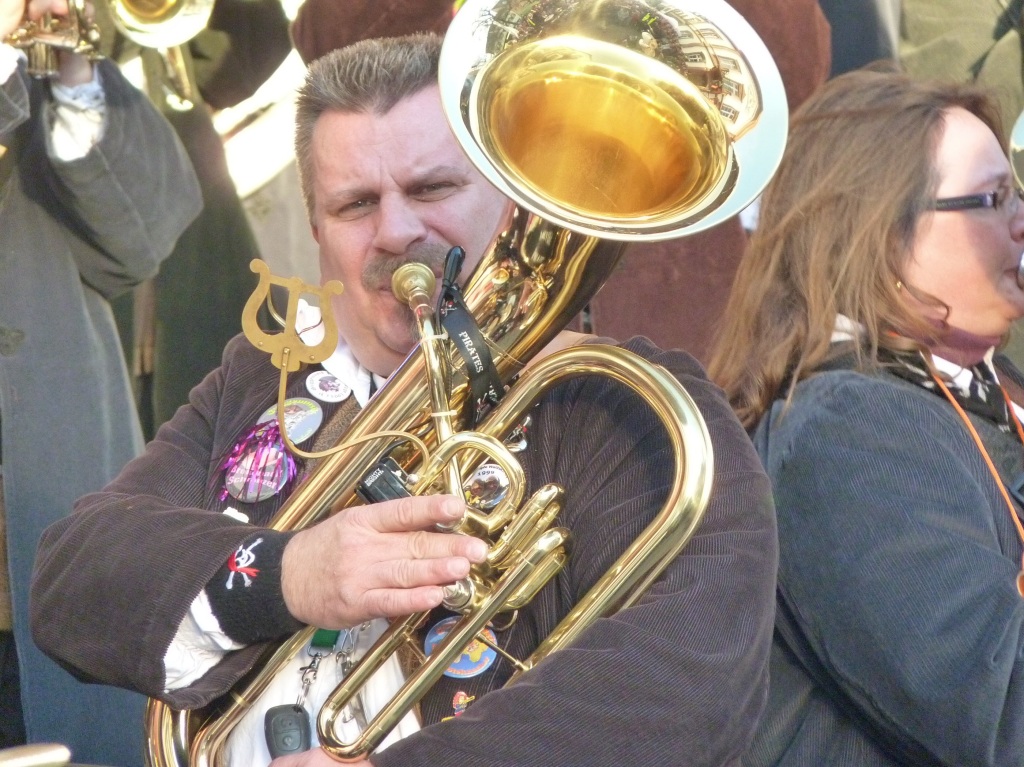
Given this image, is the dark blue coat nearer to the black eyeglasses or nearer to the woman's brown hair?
the woman's brown hair

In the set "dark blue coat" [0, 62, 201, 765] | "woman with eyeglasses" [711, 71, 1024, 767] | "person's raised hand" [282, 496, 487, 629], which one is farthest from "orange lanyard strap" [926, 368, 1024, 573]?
"dark blue coat" [0, 62, 201, 765]

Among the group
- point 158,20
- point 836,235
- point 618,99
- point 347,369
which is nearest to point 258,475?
point 347,369

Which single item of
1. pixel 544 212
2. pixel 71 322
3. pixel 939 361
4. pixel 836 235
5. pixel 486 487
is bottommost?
pixel 71 322

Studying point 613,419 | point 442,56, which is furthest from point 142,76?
point 613,419

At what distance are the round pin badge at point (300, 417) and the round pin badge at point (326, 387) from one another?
0.07 ft

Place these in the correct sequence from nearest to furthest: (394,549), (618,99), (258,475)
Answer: (394,549), (618,99), (258,475)

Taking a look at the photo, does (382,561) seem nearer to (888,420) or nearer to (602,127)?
(602,127)

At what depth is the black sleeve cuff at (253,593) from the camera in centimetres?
193

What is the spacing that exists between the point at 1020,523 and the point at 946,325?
0.42m

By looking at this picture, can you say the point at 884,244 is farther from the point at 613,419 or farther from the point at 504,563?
the point at 504,563

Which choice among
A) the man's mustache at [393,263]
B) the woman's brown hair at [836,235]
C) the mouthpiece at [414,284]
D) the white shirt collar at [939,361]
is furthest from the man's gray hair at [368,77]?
the white shirt collar at [939,361]

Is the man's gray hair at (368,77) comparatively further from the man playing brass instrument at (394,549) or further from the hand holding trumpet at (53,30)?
the hand holding trumpet at (53,30)

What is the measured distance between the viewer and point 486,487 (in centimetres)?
199

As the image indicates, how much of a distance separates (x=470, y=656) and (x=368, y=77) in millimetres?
1043
